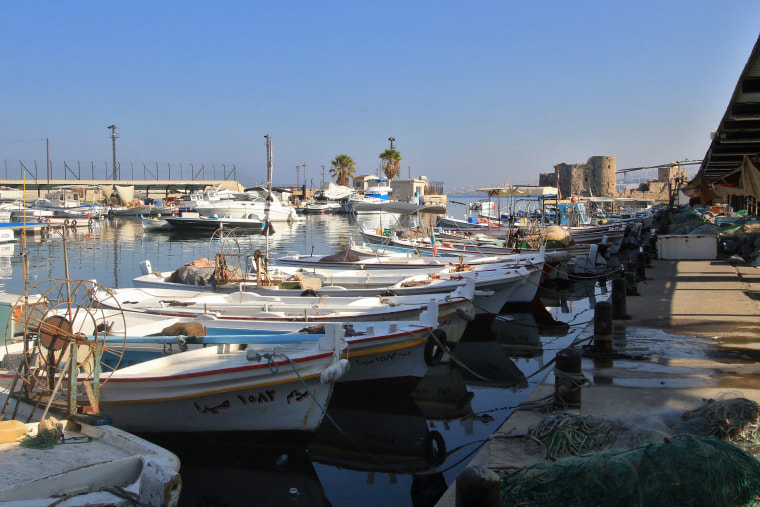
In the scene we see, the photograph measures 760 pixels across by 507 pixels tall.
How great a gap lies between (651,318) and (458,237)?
16839 mm

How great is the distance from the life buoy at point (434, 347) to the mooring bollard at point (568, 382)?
11.1 feet

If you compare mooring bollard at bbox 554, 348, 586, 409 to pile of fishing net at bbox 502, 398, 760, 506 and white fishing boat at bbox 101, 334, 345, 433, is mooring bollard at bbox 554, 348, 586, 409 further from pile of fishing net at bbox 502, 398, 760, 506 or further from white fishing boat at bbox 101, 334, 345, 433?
white fishing boat at bbox 101, 334, 345, 433

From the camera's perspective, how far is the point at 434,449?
328 inches

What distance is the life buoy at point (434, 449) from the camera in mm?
8023

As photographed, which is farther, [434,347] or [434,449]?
[434,347]

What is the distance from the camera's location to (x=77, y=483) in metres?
5.28

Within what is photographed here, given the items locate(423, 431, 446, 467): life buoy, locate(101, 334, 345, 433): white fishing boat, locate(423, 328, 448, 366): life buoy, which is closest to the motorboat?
locate(423, 328, 448, 366): life buoy

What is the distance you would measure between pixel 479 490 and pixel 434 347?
6.81m

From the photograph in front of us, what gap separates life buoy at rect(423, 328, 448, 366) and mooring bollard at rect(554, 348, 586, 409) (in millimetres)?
3383

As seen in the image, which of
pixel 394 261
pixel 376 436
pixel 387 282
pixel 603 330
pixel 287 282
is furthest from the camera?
pixel 394 261

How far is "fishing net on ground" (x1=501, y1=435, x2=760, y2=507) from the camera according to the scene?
13.2ft

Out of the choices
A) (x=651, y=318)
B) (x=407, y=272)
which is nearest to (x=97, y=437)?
(x=651, y=318)

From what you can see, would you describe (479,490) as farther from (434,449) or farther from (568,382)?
(434,449)

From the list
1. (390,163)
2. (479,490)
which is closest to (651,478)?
(479,490)
